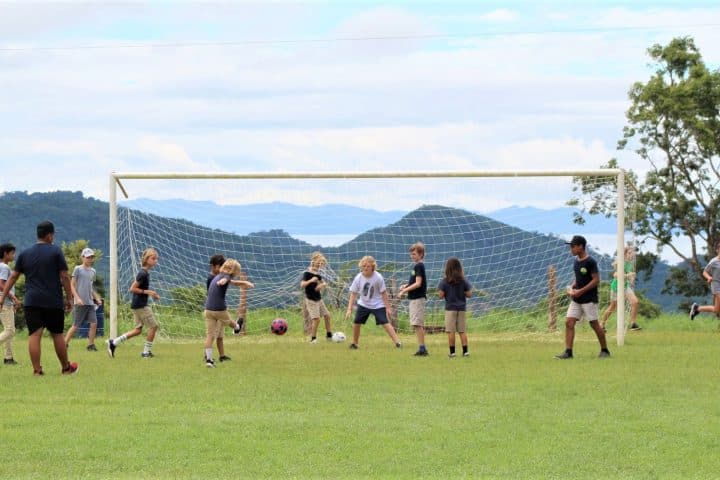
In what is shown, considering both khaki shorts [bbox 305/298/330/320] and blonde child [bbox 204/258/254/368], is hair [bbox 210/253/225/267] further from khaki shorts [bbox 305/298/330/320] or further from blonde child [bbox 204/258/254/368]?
khaki shorts [bbox 305/298/330/320]

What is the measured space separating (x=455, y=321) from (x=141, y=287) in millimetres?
4725

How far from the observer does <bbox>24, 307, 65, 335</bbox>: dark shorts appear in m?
14.8

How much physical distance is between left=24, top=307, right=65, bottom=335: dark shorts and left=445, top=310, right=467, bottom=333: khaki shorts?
18.2ft

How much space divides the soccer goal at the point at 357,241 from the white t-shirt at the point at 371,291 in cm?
275

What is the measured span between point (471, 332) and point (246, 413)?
12451mm

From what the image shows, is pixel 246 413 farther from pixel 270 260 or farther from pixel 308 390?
pixel 270 260

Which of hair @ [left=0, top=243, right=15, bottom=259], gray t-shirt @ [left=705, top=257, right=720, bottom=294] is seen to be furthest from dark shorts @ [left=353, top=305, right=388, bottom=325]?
gray t-shirt @ [left=705, top=257, right=720, bottom=294]

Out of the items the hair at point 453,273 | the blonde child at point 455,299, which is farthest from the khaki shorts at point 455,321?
the hair at point 453,273

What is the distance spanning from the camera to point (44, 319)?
1477 centimetres

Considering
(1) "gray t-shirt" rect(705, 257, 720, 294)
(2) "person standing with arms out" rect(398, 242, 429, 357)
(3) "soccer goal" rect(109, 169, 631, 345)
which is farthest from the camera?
(3) "soccer goal" rect(109, 169, 631, 345)

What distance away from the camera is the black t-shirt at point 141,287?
17969 mm

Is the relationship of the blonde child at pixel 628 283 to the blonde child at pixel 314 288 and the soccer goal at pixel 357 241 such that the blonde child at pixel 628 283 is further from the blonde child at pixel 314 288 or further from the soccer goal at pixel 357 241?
the blonde child at pixel 314 288

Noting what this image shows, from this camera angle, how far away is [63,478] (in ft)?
26.4

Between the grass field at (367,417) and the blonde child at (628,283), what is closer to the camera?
the grass field at (367,417)
